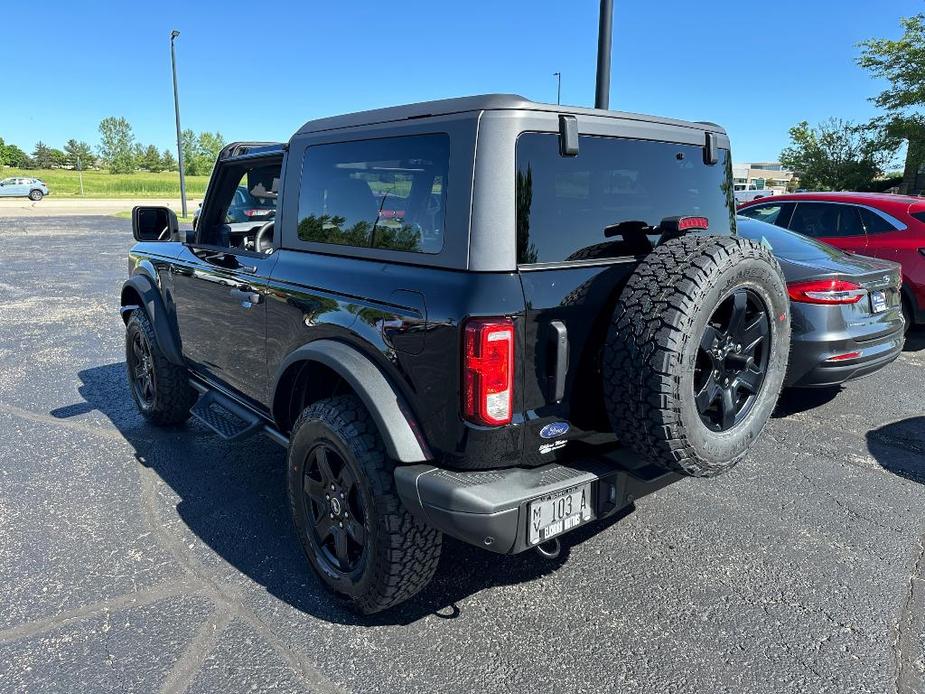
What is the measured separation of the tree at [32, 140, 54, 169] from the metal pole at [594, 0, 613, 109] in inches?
5159

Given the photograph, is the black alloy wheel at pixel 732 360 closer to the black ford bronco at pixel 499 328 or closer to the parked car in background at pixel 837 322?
the black ford bronco at pixel 499 328

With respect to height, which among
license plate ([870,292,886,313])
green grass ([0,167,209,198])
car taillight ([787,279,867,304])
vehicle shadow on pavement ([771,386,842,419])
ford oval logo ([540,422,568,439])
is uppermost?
green grass ([0,167,209,198])

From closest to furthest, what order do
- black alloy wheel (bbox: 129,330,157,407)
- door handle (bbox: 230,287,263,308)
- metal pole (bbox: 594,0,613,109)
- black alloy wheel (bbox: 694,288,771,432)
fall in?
black alloy wheel (bbox: 694,288,771,432) → door handle (bbox: 230,287,263,308) → black alloy wheel (bbox: 129,330,157,407) → metal pole (bbox: 594,0,613,109)

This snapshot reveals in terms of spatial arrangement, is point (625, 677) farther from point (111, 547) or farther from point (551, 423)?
point (111, 547)

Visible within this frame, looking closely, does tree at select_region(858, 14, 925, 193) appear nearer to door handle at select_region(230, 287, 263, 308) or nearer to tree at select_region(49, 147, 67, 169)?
door handle at select_region(230, 287, 263, 308)

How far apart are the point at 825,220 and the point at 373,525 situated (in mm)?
6621

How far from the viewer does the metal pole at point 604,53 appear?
21.4 ft

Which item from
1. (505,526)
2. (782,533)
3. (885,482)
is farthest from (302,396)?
(885,482)

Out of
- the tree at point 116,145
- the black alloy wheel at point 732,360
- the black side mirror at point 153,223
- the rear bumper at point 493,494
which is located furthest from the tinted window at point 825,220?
the tree at point 116,145

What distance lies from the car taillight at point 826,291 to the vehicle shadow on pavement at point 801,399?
0.99 m

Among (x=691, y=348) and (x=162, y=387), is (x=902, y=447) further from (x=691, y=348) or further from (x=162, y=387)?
(x=162, y=387)

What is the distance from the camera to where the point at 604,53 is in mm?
6680

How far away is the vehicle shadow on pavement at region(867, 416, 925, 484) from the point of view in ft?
13.4

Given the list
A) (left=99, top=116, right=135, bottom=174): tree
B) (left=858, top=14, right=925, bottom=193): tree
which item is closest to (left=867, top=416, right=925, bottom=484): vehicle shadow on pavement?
(left=858, top=14, right=925, bottom=193): tree
